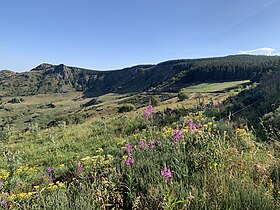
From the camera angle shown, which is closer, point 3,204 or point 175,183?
point 175,183

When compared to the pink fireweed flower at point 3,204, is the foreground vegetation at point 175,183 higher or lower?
higher

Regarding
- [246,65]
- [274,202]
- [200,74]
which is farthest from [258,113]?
[200,74]

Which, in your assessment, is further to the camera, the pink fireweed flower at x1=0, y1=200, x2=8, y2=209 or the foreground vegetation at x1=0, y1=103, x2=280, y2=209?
the pink fireweed flower at x1=0, y1=200, x2=8, y2=209

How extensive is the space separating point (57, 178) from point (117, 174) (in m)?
2.64

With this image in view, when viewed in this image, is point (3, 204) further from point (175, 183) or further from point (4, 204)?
point (175, 183)

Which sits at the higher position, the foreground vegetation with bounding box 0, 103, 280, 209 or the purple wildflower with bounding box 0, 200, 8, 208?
the foreground vegetation with bounding box 0, 103, 280, 209

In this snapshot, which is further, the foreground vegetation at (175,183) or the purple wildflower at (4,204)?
the purple wildflower at (4,204)

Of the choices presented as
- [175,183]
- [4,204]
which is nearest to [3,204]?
[4,204]

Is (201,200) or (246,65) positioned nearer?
(201,200)

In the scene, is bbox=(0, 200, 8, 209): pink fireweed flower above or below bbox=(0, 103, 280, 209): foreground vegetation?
below

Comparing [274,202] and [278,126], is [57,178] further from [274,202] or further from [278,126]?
[278,126]

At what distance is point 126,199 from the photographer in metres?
2.87

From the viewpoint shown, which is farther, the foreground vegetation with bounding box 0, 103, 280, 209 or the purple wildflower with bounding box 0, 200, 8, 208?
the purple wildflower with bounding box 0, 200, 8, 208

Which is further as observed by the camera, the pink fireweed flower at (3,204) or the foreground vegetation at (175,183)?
the pink fireweed flower at (3,204)
